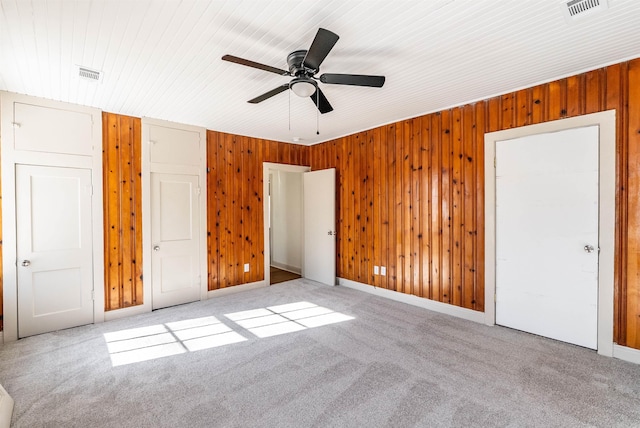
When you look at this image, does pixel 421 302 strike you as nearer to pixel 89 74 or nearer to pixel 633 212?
pixel 633 212

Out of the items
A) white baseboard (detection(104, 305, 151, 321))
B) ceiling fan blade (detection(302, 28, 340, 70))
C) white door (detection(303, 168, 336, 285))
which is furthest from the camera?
white door (detection(303, 168, 336, 285))

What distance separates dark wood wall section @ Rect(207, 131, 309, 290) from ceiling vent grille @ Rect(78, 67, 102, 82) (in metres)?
1.78

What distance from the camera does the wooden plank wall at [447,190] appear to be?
2.55 m

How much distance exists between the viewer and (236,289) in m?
4.75

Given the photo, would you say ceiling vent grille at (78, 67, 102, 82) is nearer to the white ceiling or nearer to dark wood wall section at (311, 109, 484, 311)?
the white ceiling

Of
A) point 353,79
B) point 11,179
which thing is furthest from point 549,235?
point 11,179

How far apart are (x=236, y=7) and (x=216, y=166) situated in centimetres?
301

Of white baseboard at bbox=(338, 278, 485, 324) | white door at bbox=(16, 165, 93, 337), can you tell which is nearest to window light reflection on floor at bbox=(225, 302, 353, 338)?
white baseboard at bbox=(338, 278, 485, 324)

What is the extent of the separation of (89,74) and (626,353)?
5491 mm

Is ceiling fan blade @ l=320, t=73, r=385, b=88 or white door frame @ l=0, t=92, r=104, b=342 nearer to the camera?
ceiling fan blade @ l=320, t=73, r=385, b=88

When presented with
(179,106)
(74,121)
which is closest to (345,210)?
(179,106)

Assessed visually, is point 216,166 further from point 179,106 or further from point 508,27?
point 508,27

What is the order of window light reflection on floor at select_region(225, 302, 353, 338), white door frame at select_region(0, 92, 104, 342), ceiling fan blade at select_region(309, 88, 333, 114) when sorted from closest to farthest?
ceiling fan blade at select_region(309, 88, 333, 114)
white door frame at select_region(0, 92, 104, 342)
window light reflection on floor at select_region(225, 302, 353, 338)

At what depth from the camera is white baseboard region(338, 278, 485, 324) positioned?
11.4 feet
